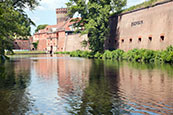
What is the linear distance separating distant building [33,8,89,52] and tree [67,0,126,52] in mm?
22660

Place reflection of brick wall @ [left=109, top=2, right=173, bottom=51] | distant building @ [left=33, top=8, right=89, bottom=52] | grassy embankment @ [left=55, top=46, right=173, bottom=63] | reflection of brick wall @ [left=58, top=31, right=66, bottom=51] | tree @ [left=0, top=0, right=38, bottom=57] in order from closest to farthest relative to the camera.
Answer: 1. tree @ [left=0, top=0, right=38, bottom=57]
2. grassy embankment @ [left=55, top=46, right=173, bottom=63]
3. reflection of brick wall @ [left=109, top=2, right=173, bottom=51]
4. distant building @ [left=33, top=8, right=89, bottom=52]
5. reflection of brick wall @ [left=58, top=31, right=66, bottom=51]

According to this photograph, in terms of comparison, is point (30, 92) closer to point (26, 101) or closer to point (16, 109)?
point (26, 101)

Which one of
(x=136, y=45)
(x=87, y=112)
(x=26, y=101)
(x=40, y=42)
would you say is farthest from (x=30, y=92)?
(x=40, y=42)

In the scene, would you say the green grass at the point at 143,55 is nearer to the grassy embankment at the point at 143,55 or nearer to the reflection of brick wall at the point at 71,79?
the grassy embankment at the point at 143,55

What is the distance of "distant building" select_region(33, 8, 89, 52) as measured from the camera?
230 ft

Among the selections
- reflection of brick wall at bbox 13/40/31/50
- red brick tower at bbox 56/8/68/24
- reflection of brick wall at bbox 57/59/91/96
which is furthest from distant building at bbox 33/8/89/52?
reflection of brick wall at bbox 57/59/91/96

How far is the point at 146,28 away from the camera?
33094 mm

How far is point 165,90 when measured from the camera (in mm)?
10547

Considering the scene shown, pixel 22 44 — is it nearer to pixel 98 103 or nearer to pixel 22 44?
pixel 22 44

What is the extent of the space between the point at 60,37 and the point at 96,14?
44.4 metres

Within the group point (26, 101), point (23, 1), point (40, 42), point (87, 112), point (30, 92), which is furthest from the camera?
point (40, 42)

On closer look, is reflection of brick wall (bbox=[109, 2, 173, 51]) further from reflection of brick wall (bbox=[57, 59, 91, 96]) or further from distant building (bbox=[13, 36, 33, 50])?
distant building (bbox=[13, 36, 33, 50])

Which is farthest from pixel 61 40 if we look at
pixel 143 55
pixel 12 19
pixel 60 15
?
pixel 12 19

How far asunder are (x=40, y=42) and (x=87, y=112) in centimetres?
9799
